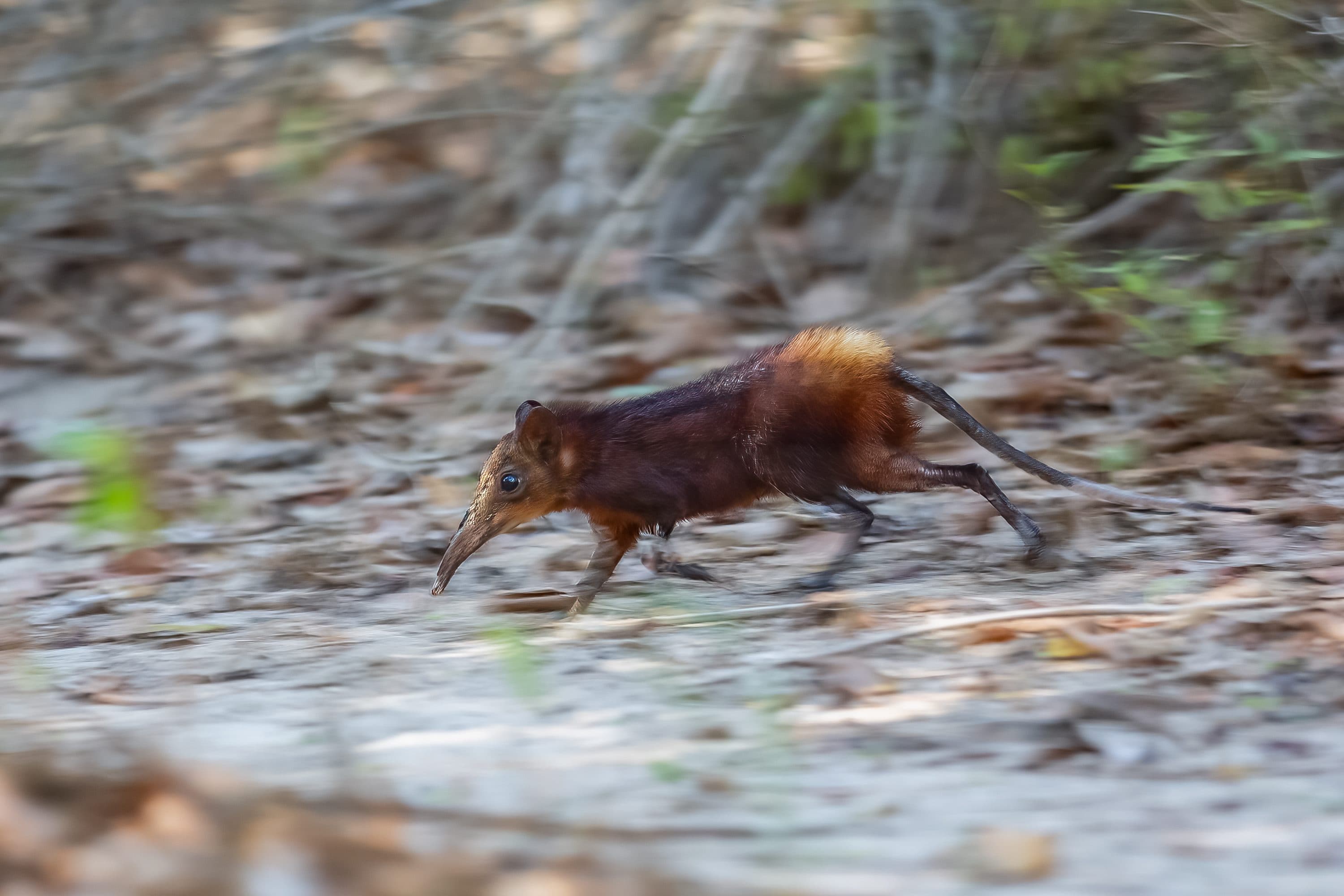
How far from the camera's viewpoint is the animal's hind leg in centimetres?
414

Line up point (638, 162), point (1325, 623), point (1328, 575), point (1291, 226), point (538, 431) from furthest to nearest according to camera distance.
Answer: point (638, 162) → point (1291, 226) → point (538, 431) → point (1328, 575) → point (1325, 623)

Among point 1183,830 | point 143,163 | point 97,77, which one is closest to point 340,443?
point 143,163

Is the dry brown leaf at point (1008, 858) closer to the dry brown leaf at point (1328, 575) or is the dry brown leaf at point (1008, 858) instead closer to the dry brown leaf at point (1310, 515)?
the dry brown leaf at point (1328, 575)

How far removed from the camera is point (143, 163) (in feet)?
25.7

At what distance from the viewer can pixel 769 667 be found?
10.6 feet

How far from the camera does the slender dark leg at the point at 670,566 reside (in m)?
A: 4.29

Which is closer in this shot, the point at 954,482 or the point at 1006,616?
the point at 1006,616

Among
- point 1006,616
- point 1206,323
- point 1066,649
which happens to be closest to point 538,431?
point 1006,616

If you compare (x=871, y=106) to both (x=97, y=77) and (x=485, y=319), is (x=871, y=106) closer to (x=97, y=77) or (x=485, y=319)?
(x=485, y=319)

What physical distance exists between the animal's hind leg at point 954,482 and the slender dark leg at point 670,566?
578 millimetres

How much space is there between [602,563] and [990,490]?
1170mm

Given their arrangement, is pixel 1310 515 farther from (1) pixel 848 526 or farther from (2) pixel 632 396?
(2) pixel 632 396

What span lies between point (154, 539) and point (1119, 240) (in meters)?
4.67

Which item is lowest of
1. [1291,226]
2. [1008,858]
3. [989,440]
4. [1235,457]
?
[1235,457]
